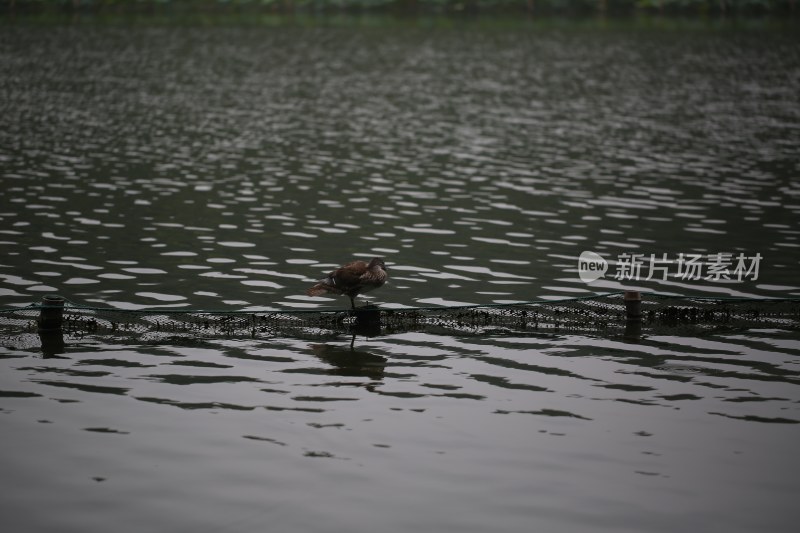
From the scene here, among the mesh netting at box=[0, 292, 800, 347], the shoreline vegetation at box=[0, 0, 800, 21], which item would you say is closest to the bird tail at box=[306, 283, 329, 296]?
the mesh netting at box=[0, 292, 800, 347]

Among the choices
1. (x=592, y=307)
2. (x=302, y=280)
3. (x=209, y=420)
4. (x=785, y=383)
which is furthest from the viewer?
(x=302, y=280)

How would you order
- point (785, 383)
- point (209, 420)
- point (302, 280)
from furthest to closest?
point (302, 280) < point (785, 383) < point (209, 420)

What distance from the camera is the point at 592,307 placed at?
15.7m

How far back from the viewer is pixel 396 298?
57.3ft

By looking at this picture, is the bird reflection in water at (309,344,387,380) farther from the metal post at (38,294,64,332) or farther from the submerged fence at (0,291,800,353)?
the metal post at (38,294,64,332)

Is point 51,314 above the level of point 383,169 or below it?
below

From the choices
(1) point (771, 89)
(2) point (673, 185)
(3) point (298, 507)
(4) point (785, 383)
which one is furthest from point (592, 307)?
(1) point (771, 89)

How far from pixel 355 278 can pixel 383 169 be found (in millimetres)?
15530

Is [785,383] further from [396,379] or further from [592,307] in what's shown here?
[396,379]

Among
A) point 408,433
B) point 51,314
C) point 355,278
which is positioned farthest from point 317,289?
point 408,433

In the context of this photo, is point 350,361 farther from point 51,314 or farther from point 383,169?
point 383,169

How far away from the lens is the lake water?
405 inches

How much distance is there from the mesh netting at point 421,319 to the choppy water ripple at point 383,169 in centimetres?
198

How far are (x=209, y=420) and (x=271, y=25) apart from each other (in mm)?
72137
